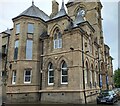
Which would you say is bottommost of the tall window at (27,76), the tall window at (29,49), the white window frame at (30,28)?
the tall window at (27,76)

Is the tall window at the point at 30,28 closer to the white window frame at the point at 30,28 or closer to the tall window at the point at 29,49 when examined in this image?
the white window frame at the point at 30,28

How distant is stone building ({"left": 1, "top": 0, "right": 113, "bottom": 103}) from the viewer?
762 inches

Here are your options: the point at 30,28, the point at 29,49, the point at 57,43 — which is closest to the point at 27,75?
the point at 29,49

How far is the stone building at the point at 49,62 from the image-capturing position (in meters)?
19.4

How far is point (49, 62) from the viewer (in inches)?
862

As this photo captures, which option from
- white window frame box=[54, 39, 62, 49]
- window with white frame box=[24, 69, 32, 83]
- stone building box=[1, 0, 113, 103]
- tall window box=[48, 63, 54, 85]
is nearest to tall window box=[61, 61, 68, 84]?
stone building box=[1, 0, 113, 103]

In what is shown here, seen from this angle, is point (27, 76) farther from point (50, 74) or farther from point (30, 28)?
point (30, 28)

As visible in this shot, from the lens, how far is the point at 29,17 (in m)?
23.5

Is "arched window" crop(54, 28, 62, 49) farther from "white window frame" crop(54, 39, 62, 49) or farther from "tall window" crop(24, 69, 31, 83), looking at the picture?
"tall window" crop(24, 69, 31, 83)

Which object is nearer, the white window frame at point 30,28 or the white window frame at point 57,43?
the white window frame at point 57,43

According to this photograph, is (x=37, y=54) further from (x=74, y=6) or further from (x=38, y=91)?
(x=74, y=6)

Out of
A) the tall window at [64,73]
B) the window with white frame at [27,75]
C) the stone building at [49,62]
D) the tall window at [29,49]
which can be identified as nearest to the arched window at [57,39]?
the stone building at [49,62]

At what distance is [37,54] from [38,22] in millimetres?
5123

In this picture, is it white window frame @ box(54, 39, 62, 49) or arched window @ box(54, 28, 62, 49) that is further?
arched window @ box(54, 28, 62, 49)
